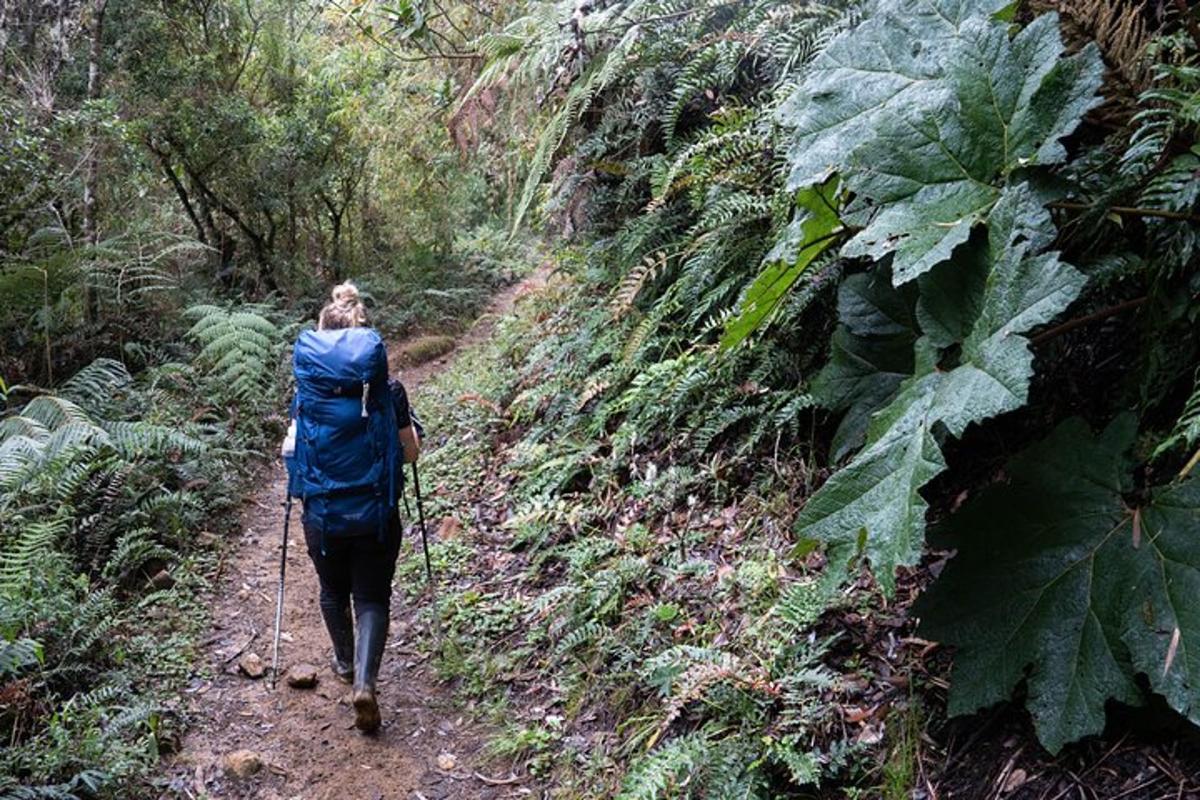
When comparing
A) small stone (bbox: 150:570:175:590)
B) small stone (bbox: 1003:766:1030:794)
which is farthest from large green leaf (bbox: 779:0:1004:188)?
small stone (bbox: 150:570:175:590)

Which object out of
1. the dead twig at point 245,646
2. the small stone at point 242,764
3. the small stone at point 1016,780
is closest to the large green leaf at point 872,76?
the small stone at point 1016,780

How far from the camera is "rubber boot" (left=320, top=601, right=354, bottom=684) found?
435 centimetres

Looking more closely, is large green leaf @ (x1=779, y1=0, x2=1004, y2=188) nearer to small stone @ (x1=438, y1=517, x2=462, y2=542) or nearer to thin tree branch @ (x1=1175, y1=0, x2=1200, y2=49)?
thin tree branch @ (x1=1175, y1=0, x2=1200, y2=49)

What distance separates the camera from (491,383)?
8.44 m

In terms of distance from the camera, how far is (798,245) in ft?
9.02

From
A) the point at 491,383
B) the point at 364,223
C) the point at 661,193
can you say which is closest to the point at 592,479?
the point at 661,193

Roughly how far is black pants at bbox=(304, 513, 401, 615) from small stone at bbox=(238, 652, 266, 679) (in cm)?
83

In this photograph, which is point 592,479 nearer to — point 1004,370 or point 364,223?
point 1004,370

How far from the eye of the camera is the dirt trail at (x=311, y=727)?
3.78 meters

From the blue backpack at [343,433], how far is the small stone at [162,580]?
6.71 ft

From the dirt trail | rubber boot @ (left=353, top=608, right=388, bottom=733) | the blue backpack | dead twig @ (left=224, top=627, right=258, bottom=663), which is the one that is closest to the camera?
the dirt trail

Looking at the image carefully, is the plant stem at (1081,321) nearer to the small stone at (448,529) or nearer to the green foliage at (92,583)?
the green foliage at (92,583)

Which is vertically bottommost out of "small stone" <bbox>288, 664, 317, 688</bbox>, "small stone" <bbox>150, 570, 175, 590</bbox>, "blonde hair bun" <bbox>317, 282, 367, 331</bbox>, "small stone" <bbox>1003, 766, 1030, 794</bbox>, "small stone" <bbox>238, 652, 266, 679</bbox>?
"small stone" <bbox>288, 664, 317, 688</bbox>

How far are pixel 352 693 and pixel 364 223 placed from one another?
11.5m
